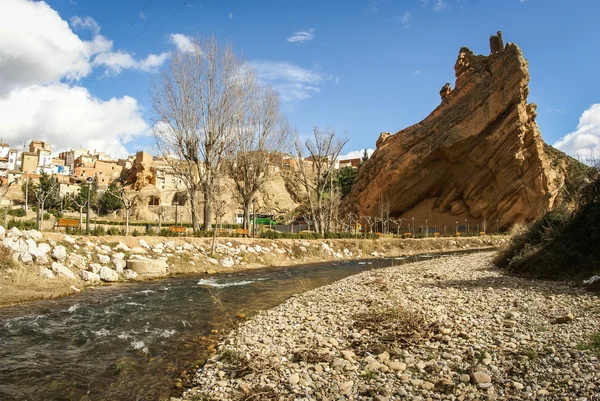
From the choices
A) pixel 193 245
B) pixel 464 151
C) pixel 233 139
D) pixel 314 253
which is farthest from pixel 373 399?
pixel 464 151

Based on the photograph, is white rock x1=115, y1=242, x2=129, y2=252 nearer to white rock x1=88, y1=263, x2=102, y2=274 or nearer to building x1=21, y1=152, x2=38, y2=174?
white rock x1=88, y1=263, x2=102, y2=274

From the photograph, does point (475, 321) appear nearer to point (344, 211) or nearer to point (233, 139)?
point (233, 139)

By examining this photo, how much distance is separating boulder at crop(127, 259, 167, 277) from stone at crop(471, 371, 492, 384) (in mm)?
14064

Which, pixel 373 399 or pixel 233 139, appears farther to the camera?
pixel 233 139

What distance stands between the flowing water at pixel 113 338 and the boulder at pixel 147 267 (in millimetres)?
2273

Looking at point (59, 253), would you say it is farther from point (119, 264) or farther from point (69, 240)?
point (119, 264)

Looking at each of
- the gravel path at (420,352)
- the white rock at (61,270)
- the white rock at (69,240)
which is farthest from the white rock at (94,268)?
the gravel path at (420,352)

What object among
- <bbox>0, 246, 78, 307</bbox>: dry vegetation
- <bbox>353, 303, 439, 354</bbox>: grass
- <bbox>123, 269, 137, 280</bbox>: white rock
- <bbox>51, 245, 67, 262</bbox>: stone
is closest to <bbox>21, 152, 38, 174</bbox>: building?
<bbox>51, 245, 67, 262</bbox>: stone

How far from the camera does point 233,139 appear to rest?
94.7 ft

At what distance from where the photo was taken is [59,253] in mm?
14016

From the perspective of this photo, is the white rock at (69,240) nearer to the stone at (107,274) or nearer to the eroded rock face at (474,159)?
the stone at (107,274)

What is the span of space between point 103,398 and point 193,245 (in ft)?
52.4

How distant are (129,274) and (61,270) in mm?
2596

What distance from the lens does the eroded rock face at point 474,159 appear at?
5072 centimetres
